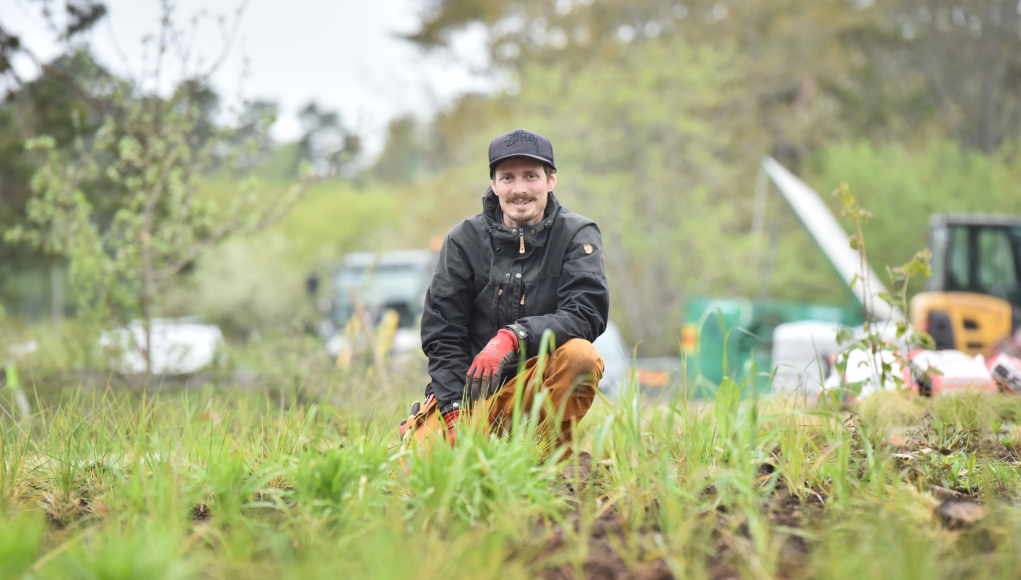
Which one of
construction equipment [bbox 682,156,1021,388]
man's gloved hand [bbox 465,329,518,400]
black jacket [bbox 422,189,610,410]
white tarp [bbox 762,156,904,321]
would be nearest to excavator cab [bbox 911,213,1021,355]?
construction equipment [bbox 682,156,1021,388]

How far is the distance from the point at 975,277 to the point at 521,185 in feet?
23.7

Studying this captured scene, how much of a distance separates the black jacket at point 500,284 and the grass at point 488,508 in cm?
47

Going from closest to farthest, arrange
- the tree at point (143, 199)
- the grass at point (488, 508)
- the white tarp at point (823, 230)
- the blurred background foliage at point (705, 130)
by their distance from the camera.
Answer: the grass at point (488, 508)
the tree at point (143, 199)
the white tarp at point (823, 230)
the blurred background foliage at point (705, 130)

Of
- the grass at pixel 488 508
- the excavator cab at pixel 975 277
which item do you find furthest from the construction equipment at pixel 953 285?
the grass at pixel 488 508

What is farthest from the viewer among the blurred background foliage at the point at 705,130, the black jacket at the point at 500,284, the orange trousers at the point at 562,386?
the blurred background foliage at the point at 705,130

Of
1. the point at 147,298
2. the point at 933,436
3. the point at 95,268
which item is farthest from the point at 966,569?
the point at 95,268

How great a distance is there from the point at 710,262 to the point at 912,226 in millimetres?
4873

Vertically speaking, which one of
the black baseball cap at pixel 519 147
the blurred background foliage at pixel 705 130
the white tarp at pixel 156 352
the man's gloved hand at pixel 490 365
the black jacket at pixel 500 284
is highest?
the blurred background foliage at pixel 705 130

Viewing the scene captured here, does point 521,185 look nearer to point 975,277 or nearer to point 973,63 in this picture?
point 975,277

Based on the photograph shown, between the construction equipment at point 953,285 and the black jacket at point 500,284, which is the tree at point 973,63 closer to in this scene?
the construction equipment at point 953,285

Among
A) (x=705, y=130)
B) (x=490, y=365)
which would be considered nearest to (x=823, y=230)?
(x=490, y=365)

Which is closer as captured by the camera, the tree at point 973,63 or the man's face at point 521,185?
the man's face at point 521,185

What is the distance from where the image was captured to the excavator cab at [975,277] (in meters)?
8.02

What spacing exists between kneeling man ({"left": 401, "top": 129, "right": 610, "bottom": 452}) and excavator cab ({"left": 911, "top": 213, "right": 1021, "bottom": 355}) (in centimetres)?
612
